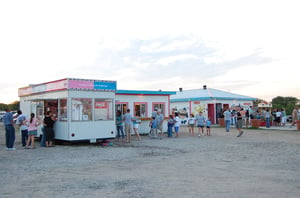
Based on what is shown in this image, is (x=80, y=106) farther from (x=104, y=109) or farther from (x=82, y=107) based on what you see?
(x=104, y=109)

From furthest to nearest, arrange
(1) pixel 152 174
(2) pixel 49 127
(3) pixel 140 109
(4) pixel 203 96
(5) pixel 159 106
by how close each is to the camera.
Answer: (4) pixel 203 96, (5) pixel 159 106, (3) pixel 140 109, (2) pixel 49 127, (1) pixel 152 174

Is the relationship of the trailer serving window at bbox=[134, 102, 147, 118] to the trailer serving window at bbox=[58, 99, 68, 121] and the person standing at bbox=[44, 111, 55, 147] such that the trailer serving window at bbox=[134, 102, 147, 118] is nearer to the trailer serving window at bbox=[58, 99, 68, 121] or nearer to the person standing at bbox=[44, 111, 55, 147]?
the trailer serving window at bbox=[58, 99, 68, 121]

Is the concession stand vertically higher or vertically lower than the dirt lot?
higher

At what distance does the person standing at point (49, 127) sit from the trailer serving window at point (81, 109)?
1086mm

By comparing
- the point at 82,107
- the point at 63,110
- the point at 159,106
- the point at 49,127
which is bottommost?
the point at 49,127

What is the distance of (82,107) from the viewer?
14.3 metres

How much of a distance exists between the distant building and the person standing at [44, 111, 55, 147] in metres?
20.3

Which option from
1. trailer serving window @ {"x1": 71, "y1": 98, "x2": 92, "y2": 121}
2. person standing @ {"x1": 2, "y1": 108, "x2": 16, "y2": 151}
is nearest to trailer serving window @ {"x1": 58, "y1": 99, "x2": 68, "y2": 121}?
trailer serving window @ {"x1": 71, "y1": 98, "x2": 92, "y2": 121}

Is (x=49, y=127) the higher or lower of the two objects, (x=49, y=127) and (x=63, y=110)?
the lower

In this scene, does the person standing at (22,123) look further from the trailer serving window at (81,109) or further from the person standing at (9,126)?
the trailer serving window at (81,109)

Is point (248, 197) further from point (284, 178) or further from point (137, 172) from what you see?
point (137, 172)

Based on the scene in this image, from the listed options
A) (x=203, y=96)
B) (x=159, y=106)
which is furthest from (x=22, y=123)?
(x=203, y=96)

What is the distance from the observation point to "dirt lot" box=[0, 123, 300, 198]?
6090mm

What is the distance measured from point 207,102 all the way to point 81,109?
798 inches
